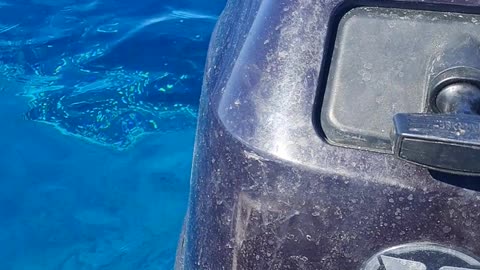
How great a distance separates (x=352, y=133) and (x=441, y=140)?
6.7 inches

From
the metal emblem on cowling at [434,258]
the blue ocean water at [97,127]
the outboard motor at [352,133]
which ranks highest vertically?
the outboard motor at [352,133]

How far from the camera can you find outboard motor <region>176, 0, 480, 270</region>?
120 centimetres

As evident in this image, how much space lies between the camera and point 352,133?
1.23m

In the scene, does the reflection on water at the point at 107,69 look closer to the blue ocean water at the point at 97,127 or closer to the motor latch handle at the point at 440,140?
the blue ocean water at the point at 97,127

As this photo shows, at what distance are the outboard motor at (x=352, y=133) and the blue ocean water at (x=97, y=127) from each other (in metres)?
1.96

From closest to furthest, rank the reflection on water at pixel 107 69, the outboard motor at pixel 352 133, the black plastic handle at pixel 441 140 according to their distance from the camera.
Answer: the black plastic handle at pixel 441 140, the outboard motor at pixel 352 133, the reflection on water at pixel 107 69

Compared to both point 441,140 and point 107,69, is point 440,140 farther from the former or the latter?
point 107,69

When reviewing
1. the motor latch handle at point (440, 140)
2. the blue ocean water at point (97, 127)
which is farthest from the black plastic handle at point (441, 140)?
the blue ocean water at point (97, 127)

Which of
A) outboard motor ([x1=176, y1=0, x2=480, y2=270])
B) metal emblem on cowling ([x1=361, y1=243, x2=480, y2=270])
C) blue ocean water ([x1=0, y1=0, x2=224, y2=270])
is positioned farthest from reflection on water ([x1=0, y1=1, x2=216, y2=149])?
metal emblem on cowling ([x1=361, y1=243, x2=480, y2=270])

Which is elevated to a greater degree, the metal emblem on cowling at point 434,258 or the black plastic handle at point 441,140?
the black plastic handle at point 441,140

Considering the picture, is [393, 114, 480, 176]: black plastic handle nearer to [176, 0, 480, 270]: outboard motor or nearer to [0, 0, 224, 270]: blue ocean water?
[176, 0, 480, 270]: outboard motor

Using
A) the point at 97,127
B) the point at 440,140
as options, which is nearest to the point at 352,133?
the point at 440,140

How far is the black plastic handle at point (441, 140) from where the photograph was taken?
1.09 m

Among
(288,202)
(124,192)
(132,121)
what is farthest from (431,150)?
(132,121)
